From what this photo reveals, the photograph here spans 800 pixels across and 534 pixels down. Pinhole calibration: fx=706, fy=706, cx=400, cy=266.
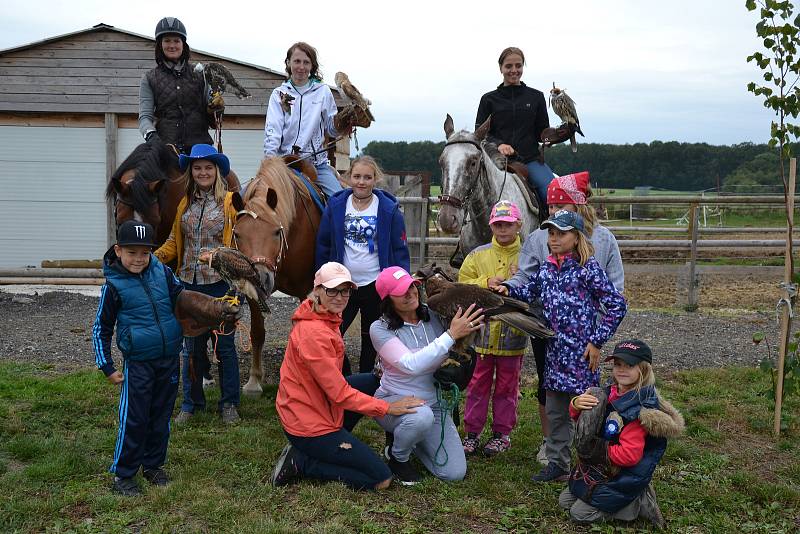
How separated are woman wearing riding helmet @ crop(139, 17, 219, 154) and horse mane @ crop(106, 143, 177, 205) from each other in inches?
11.1

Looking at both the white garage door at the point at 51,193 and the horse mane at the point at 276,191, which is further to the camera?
the white garage door at the point at 51,193

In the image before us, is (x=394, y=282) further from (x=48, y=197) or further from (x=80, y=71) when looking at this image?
(x=48, y=197)

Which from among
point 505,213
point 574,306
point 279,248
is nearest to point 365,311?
point 279,248

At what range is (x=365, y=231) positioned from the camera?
5.00 metres

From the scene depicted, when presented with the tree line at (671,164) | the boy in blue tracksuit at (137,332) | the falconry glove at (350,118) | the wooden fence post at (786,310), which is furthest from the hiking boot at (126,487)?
the tree line at (671,164)

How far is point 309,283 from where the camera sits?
19.2ft

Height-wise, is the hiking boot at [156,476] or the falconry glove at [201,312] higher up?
the falconry glove at [201,312]

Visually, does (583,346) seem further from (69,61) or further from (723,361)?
(69,61)

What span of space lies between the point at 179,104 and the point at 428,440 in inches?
147

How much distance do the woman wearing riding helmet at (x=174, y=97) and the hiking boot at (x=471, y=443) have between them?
3447mm

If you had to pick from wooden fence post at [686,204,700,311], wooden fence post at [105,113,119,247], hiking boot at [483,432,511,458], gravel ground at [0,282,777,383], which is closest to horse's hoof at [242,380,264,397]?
gravel ground at [0,282,777,383]

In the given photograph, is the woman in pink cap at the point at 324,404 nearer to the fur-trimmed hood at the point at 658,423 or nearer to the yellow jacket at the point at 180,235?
the yellow jacket at the point at 180,235

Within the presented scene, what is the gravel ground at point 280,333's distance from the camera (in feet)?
24.5

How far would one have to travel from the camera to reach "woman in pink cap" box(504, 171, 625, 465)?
4.28 meters
